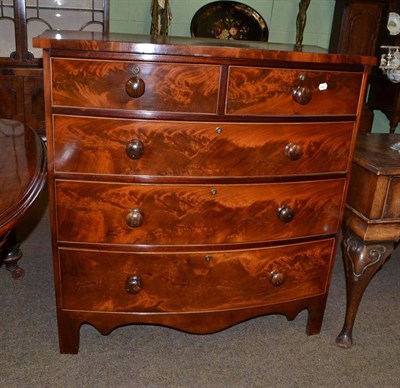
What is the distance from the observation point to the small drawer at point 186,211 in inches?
61.4

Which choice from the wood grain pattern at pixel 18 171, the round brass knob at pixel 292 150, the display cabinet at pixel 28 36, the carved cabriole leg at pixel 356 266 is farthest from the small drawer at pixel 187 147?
the display cabinet at pixel 28 36

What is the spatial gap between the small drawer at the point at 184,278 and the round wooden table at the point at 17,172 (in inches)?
15.7

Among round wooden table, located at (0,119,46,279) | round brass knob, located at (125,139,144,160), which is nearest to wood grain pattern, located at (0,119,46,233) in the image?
round wooden table, located at (0,119,46,279)

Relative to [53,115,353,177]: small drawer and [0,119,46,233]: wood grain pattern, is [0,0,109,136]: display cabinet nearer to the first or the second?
[0,119,46,233]: wood grain pattern

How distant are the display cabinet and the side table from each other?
9.43 feet

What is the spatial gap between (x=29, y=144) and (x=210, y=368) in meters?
1.06

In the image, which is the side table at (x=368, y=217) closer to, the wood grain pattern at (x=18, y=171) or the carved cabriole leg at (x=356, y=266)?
the carved cabriole leg at (x=356, y=266)

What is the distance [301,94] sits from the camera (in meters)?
1.54

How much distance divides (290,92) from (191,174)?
42 centimetres

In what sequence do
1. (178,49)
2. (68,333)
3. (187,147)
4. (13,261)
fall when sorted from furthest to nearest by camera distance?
(13,261) < (68,333) < (187,147) < (178,49)

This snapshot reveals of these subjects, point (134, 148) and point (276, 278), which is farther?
point (276, 278)

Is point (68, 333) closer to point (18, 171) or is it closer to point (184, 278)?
point (184, 278)

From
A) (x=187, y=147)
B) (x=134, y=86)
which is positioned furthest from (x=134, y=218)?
(x=134, y=86)

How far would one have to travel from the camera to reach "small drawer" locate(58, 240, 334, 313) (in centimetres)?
166
